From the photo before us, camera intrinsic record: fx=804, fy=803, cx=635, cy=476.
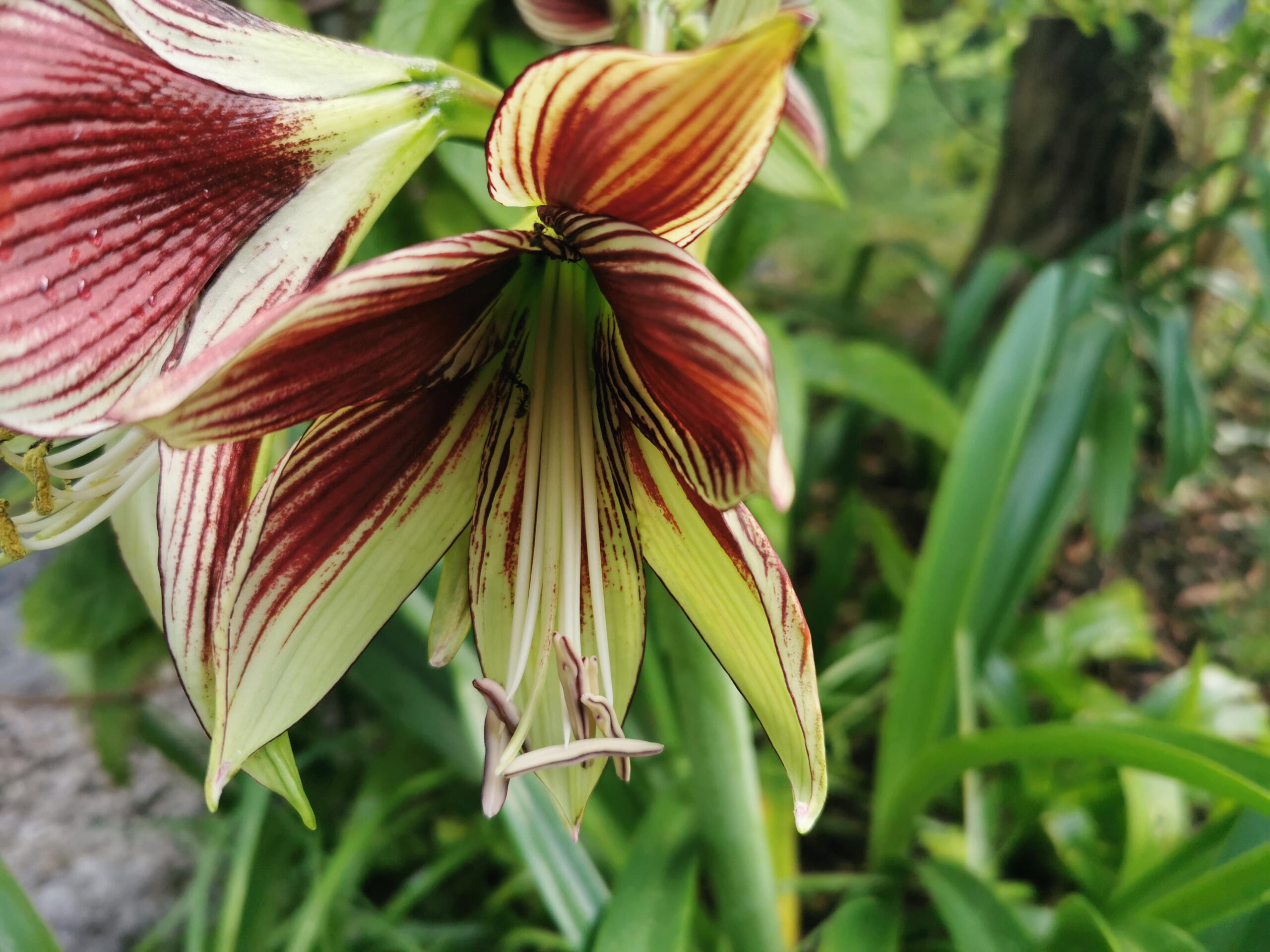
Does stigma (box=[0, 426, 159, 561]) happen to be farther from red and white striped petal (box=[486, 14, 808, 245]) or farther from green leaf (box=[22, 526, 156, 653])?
green leaf (box=[22, 526, 156, 653])

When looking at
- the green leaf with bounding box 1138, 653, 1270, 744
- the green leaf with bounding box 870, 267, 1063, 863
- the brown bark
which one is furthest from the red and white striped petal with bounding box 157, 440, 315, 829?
the brown bark

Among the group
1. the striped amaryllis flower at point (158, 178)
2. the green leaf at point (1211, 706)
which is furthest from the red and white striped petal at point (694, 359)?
the green leaf at point (1211, 706)

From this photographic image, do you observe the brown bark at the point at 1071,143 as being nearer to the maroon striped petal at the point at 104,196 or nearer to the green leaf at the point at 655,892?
the green leaf at the point at 655,892

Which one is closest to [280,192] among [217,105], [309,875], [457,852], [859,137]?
[217,105]

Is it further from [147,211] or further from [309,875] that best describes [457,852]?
[147,211]

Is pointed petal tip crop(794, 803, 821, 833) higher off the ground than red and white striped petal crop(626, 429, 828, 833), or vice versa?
red and white striped petal crop(626, 429, 828, 833)
